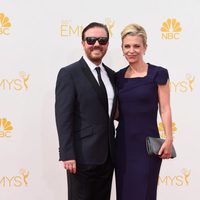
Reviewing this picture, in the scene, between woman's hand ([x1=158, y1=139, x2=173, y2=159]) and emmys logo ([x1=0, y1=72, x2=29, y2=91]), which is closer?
woman's hand ([x1=158, y1=139, x2=173, y2=159])

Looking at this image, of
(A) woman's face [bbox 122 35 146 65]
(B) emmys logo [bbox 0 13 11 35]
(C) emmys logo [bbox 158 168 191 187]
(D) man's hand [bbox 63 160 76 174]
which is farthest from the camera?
(C) emmys logo [bbox 158 168 191 187]

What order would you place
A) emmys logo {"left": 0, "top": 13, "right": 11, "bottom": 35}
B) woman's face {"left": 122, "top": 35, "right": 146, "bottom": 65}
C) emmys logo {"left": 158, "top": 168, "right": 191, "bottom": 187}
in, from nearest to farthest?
1. woman's face {"left": 122, "top": 35, "right": 146, "bottom": 65}
2. emmys logo {"left": 0, "top": 13, "right": 11, "bottom": 35}
3. emmys logo {"left": 158, "top": 168, "right": 191, "bottom": 187}

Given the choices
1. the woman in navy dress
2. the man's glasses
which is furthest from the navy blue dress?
the man's glasses

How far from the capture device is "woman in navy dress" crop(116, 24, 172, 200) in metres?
1.70

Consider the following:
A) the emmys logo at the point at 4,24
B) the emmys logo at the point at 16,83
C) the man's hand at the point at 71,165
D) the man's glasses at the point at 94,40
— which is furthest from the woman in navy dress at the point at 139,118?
the emmys logo at the point at 4,24

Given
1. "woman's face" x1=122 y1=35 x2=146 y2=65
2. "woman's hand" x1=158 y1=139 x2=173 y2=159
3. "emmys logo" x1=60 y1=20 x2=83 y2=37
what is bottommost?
"woman's hand" x1=158 y1=139 x2=173 y2=159

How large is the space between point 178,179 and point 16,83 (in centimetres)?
131

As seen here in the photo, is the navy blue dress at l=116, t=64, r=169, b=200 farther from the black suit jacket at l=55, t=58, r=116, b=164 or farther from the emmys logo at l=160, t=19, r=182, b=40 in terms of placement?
the emmys logo at l=160, t=19, r=182, b=40

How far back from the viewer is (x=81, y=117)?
5.38 ft

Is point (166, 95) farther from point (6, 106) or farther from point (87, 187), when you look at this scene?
point (6, 106)

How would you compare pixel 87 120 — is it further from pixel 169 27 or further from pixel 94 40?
pixel 169 27

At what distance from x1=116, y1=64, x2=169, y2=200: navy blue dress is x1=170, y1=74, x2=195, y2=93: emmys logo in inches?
22.8

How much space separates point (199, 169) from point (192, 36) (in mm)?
924

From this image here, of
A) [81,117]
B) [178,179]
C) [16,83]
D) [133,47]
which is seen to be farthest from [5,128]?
[178,179]
